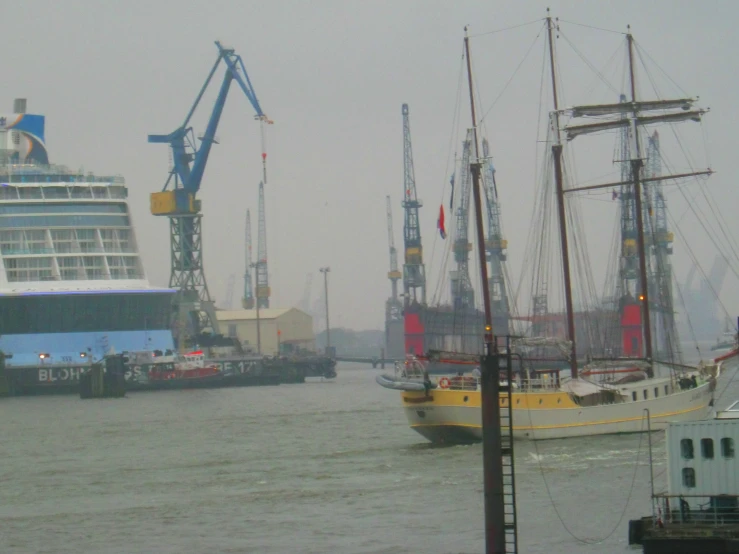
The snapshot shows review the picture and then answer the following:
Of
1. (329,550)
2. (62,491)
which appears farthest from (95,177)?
(329,550)

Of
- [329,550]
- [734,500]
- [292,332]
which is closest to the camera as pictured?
[734,500]

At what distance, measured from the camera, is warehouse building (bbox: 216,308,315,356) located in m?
150

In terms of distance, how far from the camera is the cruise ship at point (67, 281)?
3324 inches

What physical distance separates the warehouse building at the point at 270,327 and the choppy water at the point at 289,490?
99.5 m

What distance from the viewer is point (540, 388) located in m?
39.2

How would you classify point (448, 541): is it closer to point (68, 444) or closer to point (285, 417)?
point (68, 444)

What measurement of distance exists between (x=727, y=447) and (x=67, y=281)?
70.0 metres

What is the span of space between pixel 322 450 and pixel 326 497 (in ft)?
32.9

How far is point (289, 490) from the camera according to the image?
30.4 m

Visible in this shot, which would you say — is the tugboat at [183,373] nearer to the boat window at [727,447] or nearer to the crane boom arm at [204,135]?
the crane boom arm at [204,135]

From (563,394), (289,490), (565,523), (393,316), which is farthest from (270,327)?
(565,523)

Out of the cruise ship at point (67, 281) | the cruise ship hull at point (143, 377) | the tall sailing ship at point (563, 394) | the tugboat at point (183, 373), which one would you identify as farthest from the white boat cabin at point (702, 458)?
the tugboat at point (183, 373)

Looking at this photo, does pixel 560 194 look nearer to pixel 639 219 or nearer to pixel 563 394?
pixel 639 219

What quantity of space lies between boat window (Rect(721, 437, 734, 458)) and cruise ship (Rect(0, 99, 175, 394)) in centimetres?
6699
